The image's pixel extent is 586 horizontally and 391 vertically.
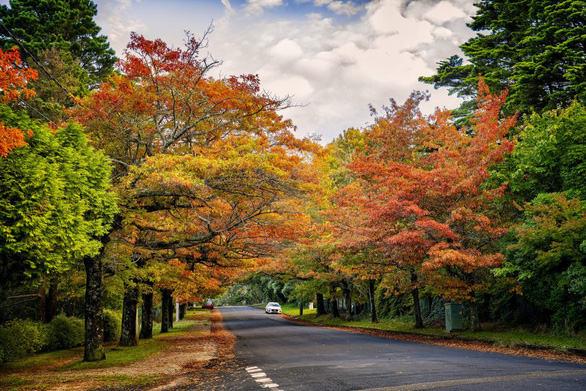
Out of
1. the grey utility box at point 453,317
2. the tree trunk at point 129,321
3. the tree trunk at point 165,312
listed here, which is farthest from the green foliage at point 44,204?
the tree trunk at point 165,312

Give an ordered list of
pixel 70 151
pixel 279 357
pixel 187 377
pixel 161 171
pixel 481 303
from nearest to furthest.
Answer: pixel 70 151 → pixel 187 377 → pixel 161 171 → pixel 279 357 → pixel 481 303

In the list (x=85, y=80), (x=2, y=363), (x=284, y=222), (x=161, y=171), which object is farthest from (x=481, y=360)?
(x=85, y=80)

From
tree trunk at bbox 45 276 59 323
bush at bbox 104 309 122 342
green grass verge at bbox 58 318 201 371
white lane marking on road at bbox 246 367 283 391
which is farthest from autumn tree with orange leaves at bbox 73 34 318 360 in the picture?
bush at bbox 104 309 122 342

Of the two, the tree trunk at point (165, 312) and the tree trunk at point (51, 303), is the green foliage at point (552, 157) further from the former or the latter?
the tree trunk at point (165, 312)

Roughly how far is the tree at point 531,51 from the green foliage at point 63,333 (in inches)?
932

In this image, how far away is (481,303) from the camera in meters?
20.6

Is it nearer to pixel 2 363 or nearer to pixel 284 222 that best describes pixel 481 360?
pixel 284 222

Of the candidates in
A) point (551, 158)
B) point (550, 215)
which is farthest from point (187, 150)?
point (551, 158)

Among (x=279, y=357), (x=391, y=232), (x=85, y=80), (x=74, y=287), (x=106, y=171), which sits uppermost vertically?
(x=85, y=80)

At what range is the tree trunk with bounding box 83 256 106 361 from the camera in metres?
12.6

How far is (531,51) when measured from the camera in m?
21.7

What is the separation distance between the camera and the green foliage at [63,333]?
1662cm

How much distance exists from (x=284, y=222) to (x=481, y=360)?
8.61m

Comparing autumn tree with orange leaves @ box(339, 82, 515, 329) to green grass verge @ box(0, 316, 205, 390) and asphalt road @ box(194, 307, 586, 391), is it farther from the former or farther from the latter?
green grass verge @ box(0, 316, 205, 390)
